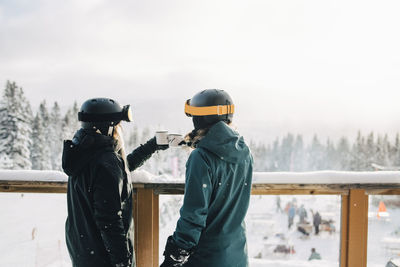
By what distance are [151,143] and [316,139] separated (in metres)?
110

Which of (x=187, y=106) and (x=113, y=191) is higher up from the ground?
(x=187, y=106)

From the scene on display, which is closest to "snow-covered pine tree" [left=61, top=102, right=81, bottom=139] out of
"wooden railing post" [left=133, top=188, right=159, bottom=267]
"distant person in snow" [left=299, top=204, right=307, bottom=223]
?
"distant person in snow" [left=299, top=204, right=307, bottom=223]

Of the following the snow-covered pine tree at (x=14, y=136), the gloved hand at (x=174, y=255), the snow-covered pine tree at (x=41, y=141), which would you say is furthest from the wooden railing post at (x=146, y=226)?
the snow-covered pine tree at (x=41, y=141)

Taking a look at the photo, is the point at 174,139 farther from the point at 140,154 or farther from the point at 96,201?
the point at 96,201

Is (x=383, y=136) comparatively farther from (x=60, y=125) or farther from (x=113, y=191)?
(x=113, y=191)

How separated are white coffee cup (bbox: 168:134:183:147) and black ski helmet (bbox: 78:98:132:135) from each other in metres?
0.42

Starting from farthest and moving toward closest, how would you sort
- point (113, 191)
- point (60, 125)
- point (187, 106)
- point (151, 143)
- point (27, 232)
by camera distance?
point (60, 125) → point (27, 232) → point (151, 143) → point (187, 106) → point (113, 191)

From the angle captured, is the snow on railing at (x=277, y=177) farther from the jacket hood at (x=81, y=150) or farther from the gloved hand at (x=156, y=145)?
the jacket hood at (x=81, y=150)

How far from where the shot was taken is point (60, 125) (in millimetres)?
62406

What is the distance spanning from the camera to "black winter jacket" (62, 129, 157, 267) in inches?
80.7

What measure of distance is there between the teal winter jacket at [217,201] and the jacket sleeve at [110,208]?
1.27 ft

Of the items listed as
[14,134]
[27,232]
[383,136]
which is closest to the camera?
[27,232]

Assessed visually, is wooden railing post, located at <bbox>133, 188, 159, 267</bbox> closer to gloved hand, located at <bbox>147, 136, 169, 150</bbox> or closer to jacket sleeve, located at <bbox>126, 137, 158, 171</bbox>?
jacket sleeve, located at <bbox>126, 137, 158, 171</bbox>

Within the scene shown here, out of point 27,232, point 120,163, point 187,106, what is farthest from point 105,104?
point 27,232
